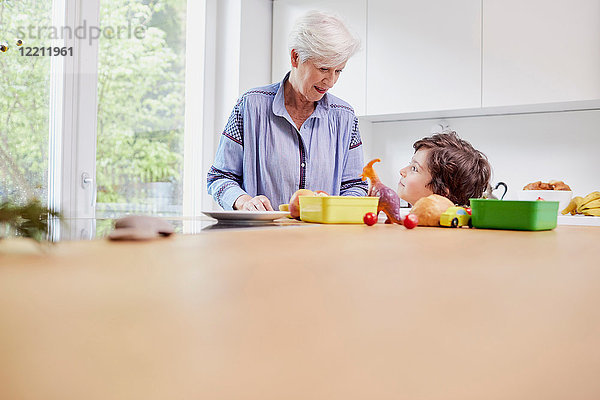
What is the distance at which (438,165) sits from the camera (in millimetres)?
1685

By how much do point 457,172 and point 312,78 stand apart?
55 centimetres

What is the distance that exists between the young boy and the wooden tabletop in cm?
135

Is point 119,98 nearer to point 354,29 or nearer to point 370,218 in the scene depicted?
point 354,29

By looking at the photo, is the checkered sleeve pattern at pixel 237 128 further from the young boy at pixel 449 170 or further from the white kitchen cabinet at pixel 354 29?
the white kitchen cabinet at pixel 354 29

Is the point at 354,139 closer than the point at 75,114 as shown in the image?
Yes

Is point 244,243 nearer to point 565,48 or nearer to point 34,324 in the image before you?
point 34,324

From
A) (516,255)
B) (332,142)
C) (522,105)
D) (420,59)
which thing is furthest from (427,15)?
(516,255)

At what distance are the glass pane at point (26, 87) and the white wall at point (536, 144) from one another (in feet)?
6.77

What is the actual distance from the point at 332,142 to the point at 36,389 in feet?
5.77

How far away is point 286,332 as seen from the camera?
17 cm

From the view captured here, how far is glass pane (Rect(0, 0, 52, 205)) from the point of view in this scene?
2.14 metres

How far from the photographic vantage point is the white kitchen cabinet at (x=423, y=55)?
9.39ft

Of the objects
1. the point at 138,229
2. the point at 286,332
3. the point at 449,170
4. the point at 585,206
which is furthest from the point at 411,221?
the point at 585,206

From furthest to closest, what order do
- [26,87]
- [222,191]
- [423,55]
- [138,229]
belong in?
1. [423,55]
2. [26,87]
3. [222,191]
4. [138,229]
